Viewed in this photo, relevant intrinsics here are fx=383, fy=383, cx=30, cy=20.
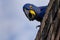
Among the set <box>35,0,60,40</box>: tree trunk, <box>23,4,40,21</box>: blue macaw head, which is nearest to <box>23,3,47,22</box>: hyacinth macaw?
<box>23,4,40,21</box>: blue macaw head

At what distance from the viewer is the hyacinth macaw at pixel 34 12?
20.1 m

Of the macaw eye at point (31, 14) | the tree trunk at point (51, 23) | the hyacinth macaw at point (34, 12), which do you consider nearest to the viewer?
the tree trunk at point (51, 23)

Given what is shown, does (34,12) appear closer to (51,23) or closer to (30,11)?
(30,11)

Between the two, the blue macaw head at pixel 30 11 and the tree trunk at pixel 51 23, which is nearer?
the tree trunk at pixel 51 23

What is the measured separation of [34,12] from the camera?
20.4m

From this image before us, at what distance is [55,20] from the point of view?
17297 mm

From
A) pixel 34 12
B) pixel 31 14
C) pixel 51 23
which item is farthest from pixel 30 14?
pixel 51 23

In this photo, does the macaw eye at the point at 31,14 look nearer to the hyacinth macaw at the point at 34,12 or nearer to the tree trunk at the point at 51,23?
the hyacinth macaw at the point at 34,12

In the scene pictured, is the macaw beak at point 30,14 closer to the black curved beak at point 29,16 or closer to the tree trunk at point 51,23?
the black curved beak at point 29,16

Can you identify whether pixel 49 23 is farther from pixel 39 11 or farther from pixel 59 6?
pixel 39 11

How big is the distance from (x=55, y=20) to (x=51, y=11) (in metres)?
0.86

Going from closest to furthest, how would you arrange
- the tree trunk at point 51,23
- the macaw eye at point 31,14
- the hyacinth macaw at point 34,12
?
the tree trunk at point 51,23
the hyacinth macaw at point 34,12
the macaw eye at point 31,14

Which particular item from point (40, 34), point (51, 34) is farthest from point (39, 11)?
point (51, 34)

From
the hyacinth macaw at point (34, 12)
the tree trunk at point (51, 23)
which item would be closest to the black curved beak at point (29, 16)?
the hyacinth macaw at point (34, 12)
